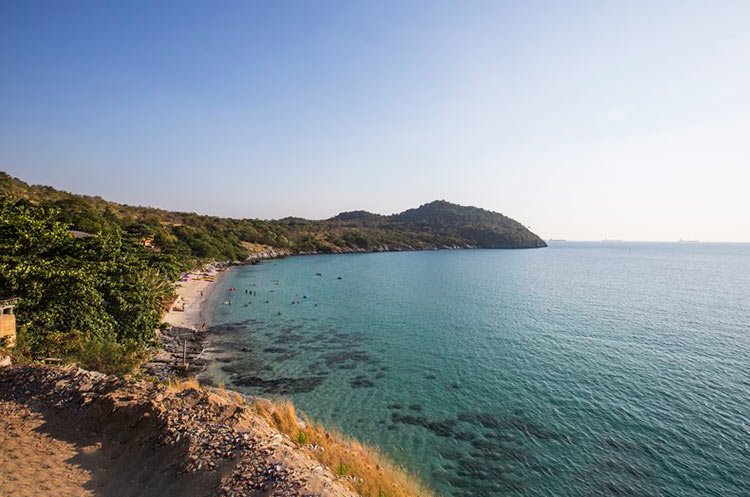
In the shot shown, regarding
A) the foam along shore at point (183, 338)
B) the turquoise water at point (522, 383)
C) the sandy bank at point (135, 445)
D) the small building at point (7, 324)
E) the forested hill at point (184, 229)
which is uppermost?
the forested hill at point (184, 229)

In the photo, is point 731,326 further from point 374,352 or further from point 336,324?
point 336,324

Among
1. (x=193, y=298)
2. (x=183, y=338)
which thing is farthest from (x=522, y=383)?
(x=193, y=298)

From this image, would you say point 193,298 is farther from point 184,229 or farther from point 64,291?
point 184,229

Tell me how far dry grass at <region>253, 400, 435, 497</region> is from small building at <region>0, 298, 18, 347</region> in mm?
12215

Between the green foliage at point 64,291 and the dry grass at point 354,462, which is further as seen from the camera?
the green foliage at point 64,291

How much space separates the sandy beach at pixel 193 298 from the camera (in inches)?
1627

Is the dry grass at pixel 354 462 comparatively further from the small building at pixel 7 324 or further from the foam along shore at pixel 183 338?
the foam along shore at pixel 183 338

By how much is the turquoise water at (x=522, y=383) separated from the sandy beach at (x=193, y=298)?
2.80m

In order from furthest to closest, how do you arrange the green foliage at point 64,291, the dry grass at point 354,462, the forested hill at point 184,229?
the forested hill at point 184,229, the green foliage at point 64,291, the dry grass at point 354,462

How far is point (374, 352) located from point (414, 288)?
41.7m

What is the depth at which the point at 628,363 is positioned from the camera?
3206cm

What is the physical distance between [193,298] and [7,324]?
40.8 meters

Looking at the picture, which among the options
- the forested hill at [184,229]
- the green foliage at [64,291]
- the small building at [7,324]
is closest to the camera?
the small building at [7,324]

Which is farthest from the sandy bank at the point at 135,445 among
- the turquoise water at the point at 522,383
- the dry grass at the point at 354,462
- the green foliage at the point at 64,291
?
the turquoise water at the point at 522,383
